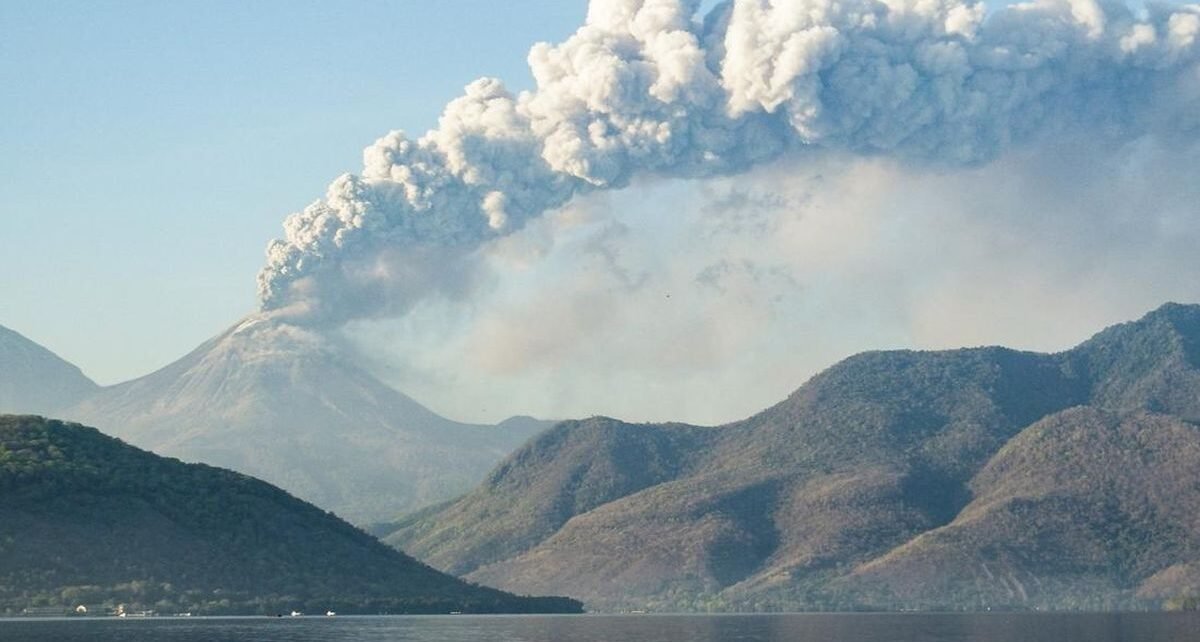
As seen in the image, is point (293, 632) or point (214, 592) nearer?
point (293, 632)

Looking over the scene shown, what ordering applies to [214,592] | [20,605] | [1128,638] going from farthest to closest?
[214,592], [20,605], [1128,638]

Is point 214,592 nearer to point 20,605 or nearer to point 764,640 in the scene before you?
point 20,605

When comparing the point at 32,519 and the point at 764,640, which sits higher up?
the point at 32,519

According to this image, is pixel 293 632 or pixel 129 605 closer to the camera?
pixel 293 632

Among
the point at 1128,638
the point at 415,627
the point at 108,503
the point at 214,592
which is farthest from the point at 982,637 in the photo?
the point at 108,503

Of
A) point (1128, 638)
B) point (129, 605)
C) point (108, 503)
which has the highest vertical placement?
Result: point (108, 503)

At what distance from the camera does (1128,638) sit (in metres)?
161

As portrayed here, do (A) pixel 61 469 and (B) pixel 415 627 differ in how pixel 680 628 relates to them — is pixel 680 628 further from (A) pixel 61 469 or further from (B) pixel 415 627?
(A) pixel 61 469

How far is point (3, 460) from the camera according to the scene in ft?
650

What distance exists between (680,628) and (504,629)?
2606 centimetres

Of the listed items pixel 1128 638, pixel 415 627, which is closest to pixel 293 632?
pixel 415 627

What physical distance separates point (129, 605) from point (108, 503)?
1847 centimetres

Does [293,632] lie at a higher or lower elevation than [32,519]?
lower

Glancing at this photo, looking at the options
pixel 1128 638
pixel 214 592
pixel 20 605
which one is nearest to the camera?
pixel 1128 638
